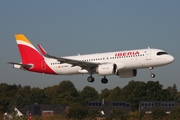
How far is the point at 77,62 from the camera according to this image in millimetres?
67812

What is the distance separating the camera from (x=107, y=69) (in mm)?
66812

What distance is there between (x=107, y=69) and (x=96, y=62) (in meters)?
2.55

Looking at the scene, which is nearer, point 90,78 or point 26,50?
point 90,78

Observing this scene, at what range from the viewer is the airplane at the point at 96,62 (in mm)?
65062

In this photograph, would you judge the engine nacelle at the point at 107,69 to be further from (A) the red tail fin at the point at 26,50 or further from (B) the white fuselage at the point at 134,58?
(A) the red tail fin at the point at 26,50

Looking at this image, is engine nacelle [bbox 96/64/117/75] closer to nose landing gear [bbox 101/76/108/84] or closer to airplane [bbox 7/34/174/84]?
airplane [bbox 7/34/174/84]

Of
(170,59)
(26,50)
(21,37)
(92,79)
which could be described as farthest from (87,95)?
(170,59)

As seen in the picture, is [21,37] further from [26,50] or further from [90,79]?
[90,79]

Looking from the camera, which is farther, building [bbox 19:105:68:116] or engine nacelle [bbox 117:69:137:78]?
building [bbox 19:105:68:116]

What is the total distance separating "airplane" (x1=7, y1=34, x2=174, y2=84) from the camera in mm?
65062

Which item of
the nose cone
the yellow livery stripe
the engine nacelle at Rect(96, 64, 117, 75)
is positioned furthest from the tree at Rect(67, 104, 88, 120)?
the nose cone

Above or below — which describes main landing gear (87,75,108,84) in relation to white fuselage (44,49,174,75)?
below

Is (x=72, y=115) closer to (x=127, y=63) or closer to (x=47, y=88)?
(x=127, y=63)

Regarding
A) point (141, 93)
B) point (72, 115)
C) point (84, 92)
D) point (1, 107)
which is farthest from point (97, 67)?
point (84, 92)
